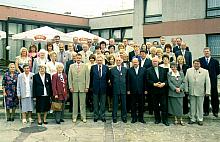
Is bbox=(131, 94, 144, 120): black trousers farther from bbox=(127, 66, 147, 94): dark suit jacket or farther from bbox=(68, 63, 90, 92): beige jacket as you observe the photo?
bbox=(68, 63, 90, 92): beige jacket

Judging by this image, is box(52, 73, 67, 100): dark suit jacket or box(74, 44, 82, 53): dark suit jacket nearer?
box(52, 73, 67, 100): dark suit jacket

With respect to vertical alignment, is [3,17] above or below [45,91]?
above

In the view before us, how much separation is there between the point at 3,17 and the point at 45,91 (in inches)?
576

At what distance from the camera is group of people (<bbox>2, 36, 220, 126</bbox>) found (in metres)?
9.79

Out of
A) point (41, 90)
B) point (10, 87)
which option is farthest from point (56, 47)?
point (10, 87)

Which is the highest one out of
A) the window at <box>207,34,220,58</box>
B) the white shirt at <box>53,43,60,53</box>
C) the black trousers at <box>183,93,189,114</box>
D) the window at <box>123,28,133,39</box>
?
the window at <box>123,28,133,39</box>

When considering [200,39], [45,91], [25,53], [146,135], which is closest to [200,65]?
[146,135]

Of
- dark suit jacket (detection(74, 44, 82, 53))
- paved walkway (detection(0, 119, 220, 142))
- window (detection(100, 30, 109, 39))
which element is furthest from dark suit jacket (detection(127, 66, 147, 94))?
window (detection(100, 30, 109, 39))

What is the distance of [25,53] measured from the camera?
1025cm

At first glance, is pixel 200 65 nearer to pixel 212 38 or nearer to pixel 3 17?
pixel 212 38

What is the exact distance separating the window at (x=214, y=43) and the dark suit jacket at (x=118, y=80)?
9.96 m

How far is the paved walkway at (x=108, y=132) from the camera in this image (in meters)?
8.15

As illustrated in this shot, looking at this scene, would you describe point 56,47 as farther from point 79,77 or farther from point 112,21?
point 112,21

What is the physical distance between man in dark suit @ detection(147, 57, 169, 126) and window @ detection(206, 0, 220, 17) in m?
9.80
